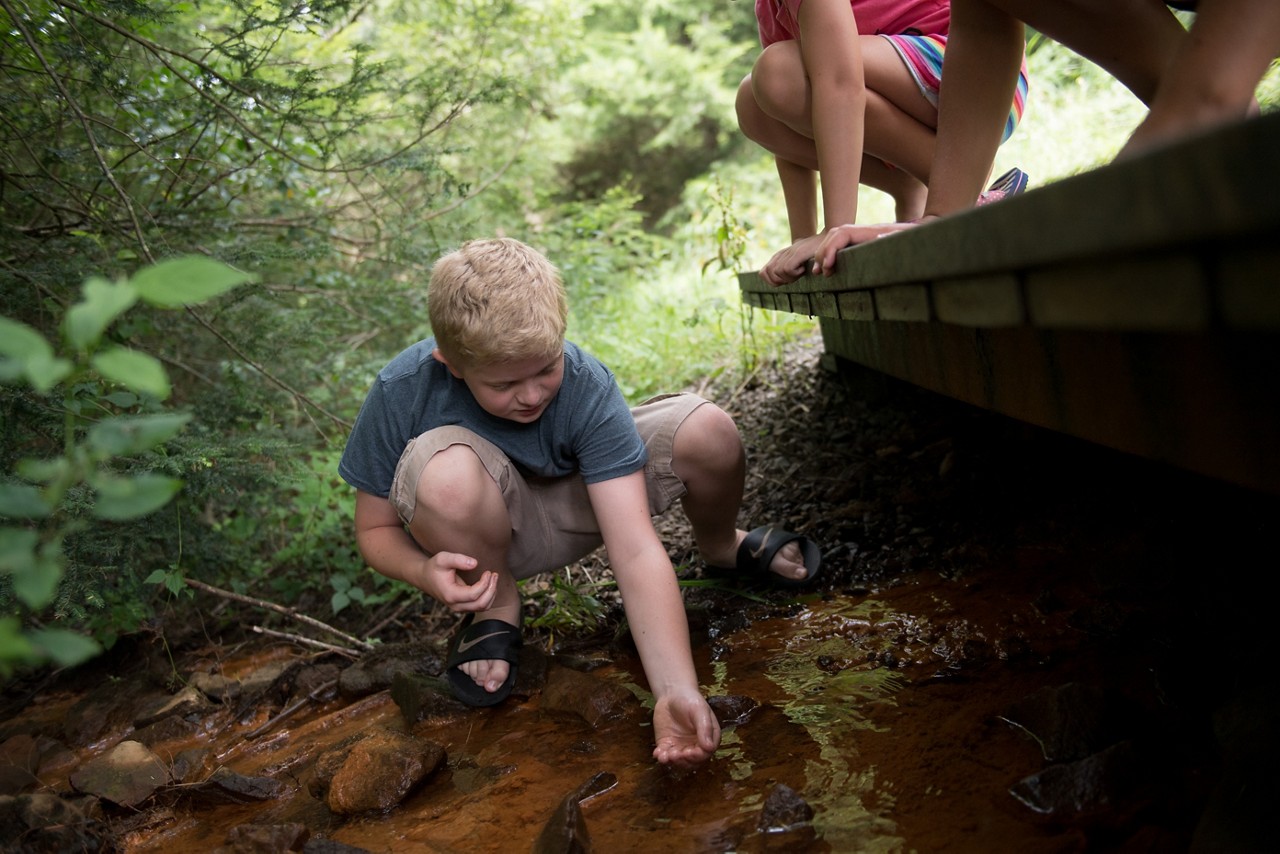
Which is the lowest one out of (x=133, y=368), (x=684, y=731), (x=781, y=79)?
(x=684, y=731)

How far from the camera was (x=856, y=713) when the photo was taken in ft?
6.42

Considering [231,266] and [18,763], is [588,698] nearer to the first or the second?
[231,266]

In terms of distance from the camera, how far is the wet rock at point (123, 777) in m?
2.27

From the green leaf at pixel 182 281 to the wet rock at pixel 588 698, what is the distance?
1696 millimetres

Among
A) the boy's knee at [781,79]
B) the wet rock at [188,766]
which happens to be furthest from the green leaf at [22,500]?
the boy's knee at [781,79]

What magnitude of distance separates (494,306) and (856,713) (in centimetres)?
121

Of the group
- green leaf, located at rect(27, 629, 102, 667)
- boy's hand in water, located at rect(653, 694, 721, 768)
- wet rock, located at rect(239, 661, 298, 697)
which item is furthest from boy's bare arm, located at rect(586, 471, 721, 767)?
wet rock, located at rect(239, 661, 298, 697)

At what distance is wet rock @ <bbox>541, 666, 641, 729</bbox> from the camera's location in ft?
7.45

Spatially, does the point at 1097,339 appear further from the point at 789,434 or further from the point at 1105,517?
the point at 789,434

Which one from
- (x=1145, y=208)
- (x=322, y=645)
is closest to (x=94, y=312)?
(x=1145, y=208)

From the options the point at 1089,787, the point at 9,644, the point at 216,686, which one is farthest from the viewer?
the point at 216,686

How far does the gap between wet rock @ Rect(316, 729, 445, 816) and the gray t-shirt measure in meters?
0.70

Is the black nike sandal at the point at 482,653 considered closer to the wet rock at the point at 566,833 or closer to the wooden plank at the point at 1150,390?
the wet rock at the point at 566,833

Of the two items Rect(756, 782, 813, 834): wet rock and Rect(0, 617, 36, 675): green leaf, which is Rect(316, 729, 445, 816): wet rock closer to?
Rect(756, 782, 813, 834): wet rock
